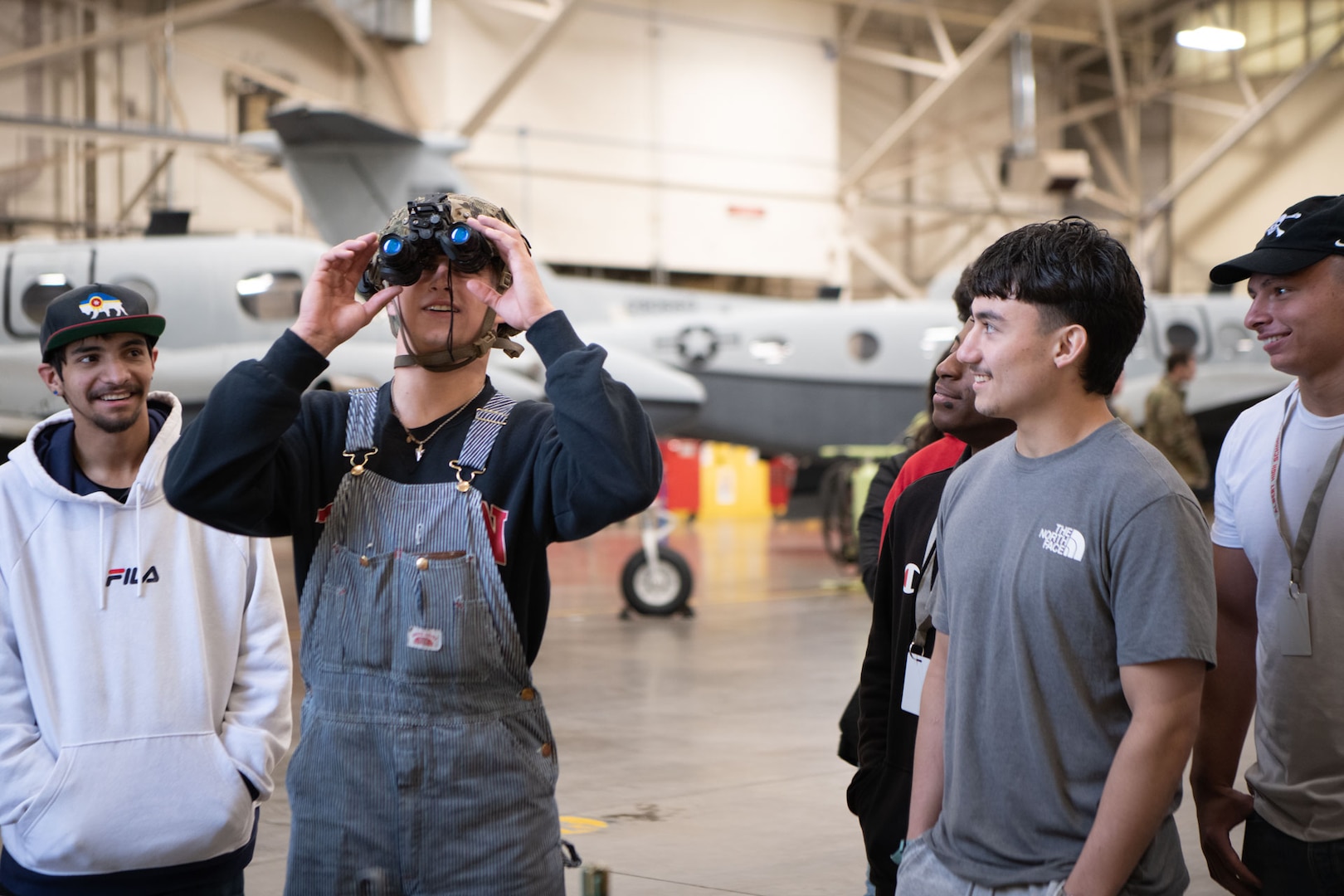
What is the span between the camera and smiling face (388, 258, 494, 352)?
87.8 inches

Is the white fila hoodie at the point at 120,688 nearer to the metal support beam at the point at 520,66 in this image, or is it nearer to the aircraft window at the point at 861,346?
the aircraft window at the point at 861,346

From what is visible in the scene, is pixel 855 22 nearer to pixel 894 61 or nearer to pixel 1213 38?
pixel 894 61

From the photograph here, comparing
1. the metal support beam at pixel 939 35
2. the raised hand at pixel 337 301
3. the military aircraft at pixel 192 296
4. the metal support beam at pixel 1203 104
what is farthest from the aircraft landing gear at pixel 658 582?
→ the metal support beam at pixel 1203 104

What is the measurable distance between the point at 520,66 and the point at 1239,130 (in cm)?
1789

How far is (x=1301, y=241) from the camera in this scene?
105 inches

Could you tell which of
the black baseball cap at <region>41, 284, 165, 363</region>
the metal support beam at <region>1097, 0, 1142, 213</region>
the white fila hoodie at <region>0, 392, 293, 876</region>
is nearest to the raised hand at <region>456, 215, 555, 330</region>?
the white fila hoodie at <region>0, 392, 293, 876</region>

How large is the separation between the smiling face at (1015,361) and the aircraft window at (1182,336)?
18.0 m

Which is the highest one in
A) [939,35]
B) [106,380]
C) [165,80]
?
[939,35]

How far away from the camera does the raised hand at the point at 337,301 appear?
7.09 ft

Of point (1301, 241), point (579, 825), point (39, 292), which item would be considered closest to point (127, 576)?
point (1301, 241)

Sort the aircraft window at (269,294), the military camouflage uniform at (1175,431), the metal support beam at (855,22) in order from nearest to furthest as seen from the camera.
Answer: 1. the aircraft window at (269,294)
2. the military camouflage uniform at (1175,431)
3. the metal support beam at (855,22)

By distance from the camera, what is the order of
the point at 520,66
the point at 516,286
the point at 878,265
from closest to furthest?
the point at 516,286
the point at 520,66
the point at 878,265

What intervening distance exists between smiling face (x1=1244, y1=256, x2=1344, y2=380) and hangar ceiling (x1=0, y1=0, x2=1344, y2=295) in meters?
21.1

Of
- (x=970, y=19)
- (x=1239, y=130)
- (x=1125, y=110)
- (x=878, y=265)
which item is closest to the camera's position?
(x=878, y=265)
